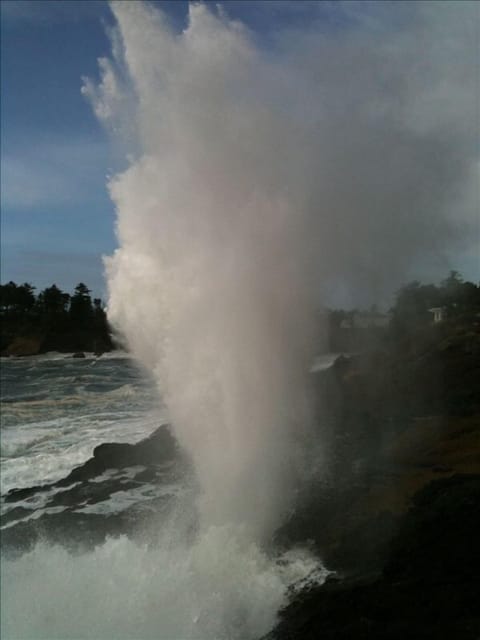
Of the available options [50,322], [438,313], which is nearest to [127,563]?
[438,313]

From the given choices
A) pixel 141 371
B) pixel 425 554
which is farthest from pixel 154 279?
pixel 141 371

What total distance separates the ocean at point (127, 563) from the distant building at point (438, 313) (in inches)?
556

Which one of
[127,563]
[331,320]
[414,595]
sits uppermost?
[331,320]

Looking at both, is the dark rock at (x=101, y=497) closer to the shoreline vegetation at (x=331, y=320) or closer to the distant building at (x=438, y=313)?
the shoreline vegetation at (x=331, y=320)

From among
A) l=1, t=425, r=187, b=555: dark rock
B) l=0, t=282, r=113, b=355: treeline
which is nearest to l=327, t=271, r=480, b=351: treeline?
l=1, t=425, r=187, b=555: dark rock

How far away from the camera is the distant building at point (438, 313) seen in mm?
22308

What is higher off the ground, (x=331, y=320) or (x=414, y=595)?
(x=331, y=320)

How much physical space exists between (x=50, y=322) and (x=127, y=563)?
51702 mm

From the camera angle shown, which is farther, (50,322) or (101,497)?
(50,322)

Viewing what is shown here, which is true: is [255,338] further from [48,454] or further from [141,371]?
[141,371]

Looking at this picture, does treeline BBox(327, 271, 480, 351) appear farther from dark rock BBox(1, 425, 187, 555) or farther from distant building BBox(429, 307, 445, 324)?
dark rock BBox(1, 425, 187, 555)

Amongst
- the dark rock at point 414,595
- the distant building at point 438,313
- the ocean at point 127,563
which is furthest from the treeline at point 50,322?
the dark rock at point 414,595

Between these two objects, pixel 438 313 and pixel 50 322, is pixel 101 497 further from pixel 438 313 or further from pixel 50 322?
pixel 50 322

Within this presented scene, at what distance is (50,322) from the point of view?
56531mm
